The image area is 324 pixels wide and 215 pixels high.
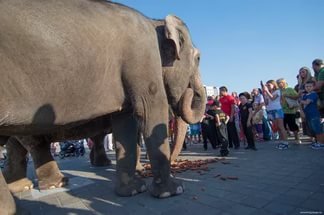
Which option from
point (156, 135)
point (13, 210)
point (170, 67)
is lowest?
point (13, 210)

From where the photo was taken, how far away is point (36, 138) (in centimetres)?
525

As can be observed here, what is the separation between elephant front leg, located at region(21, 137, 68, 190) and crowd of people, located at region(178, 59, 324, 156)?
4068 mm

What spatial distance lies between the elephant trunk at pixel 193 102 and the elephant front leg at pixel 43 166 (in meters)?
2.40

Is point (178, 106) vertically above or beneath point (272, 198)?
above

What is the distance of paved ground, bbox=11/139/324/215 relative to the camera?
3.32 meters

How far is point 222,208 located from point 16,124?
2.35 m

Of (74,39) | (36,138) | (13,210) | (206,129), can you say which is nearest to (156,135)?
(74,39)

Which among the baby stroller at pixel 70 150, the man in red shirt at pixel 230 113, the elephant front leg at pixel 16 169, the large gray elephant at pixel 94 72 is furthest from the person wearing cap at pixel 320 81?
the baby stroller at pixel 70 150

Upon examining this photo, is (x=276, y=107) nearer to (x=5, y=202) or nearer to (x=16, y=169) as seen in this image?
(x=16, y=169)

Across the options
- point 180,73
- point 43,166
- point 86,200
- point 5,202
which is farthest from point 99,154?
point 5,202

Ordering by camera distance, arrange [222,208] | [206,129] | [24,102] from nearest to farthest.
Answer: [24,102] → [222,208] → [206,129]

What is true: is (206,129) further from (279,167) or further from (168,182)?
(168,182)

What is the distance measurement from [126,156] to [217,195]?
56.0 inches

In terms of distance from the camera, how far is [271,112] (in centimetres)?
988
